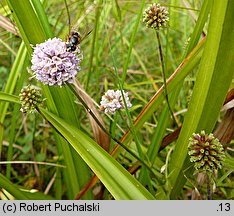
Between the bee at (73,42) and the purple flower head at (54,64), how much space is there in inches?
0.6

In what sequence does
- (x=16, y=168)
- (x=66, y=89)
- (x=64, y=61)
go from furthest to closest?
(x=16, y=168)
(x=66, y=89)
(x=64, y=61)

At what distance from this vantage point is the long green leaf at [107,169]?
87 centimetres

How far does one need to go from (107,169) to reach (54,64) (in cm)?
26

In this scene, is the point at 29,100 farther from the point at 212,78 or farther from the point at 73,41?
the point at 212,78

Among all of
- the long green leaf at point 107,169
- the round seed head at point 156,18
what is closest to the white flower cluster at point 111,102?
the long green leaf at point 107,169

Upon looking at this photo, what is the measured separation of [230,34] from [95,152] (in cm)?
41

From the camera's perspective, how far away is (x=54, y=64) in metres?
0.84

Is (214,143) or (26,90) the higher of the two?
(26,90)

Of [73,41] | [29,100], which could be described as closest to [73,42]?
[73,41]

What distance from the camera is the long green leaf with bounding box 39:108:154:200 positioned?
87 cm

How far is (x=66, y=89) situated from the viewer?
3.67 feet

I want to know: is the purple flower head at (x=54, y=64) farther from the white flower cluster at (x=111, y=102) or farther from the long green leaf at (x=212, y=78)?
the long green leaf at (x=212, y=78)
